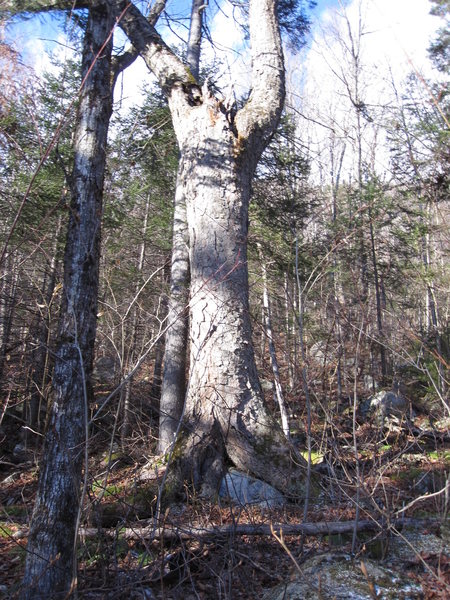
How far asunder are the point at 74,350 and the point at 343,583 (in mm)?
2166

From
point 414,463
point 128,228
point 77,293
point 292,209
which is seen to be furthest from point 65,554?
point 128,228

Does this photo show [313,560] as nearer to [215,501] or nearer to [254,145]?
[215,501]

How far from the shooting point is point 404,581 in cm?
227

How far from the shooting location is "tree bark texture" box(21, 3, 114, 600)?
2.71m

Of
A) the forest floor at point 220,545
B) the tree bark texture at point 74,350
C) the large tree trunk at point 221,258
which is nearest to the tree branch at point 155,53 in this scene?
the large tree trunk at point 221,258

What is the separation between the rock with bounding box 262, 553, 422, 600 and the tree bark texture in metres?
1.25

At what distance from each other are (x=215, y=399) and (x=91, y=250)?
2005mm

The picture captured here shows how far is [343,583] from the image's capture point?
223 centimetres

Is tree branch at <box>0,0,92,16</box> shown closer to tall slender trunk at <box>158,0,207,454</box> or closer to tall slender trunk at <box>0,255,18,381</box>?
tall slender trunk at <box>158,0,207,454</box>

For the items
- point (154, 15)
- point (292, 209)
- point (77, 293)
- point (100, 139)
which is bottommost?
point (77, 293)

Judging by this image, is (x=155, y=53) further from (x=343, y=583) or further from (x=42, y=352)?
(x=343, y=583)

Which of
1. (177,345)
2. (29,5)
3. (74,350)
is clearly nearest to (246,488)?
(74,350)

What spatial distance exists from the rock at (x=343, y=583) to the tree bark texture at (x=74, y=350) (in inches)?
49.3

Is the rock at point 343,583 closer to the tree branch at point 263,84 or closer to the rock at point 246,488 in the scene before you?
the rock at point 246,488
